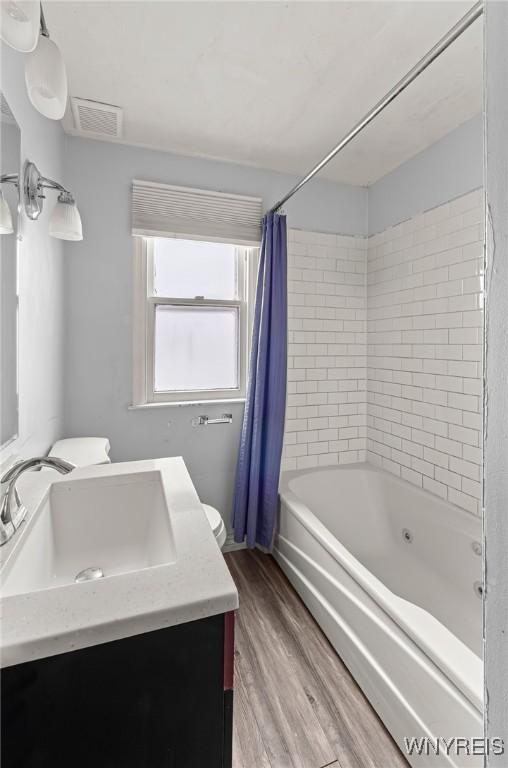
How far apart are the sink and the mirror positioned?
0.26 metres

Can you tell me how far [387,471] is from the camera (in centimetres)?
252

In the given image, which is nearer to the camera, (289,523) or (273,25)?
(273,25)

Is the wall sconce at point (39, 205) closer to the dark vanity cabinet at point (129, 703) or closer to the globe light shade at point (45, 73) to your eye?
the globe light shade at point (45, 73)

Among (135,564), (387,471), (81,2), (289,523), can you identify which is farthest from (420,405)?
(81,2)

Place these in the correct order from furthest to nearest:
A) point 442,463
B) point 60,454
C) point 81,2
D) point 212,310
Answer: point 212,310 < point 442,463 < point 60,454 < point 81,2

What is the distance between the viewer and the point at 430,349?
2.16m

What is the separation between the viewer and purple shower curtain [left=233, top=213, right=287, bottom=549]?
7.29ft

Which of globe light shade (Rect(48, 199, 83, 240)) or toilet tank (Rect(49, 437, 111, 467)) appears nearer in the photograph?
globe light shade (Rect(48, 199, 83, 240))

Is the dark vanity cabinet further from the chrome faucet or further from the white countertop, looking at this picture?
the chrome faucet

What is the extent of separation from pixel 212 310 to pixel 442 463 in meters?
1.68

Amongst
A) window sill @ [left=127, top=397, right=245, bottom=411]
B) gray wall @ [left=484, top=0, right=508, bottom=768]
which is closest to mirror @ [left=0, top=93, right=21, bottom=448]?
window sill @ [left=127, top=397, right=245, bottom=411]

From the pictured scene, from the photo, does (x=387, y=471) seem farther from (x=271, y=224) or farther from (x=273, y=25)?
(x=273, y=25)

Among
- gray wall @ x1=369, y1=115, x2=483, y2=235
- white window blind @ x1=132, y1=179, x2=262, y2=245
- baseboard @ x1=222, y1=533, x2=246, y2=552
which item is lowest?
baseboard @ x1=222, y1=533, x2=246, y2=552

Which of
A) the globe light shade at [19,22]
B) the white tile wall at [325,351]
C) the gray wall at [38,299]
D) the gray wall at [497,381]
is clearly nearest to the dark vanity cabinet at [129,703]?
the gray wall at [497,381]
